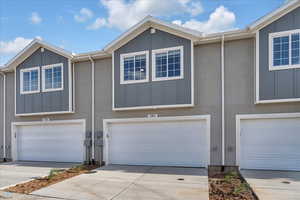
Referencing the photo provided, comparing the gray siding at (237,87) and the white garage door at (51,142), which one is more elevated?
the gray siding at (237,87)

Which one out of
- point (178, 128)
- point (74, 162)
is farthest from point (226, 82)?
point (74, 162)

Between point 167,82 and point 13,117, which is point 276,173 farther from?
point 13,117

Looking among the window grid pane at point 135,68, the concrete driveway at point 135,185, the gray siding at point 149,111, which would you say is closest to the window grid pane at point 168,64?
the window grid pane at point 135,68

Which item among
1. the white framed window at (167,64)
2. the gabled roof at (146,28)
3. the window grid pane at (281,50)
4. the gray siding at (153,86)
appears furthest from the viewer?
the white framed window at (167,64)

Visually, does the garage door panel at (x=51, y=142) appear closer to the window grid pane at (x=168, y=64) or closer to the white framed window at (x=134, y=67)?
the white framed window at (x=134, y=67)

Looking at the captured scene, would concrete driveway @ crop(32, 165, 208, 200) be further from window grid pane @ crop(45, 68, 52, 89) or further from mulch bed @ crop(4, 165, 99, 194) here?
window grid pane @ crop(45, 68, 52, 89)

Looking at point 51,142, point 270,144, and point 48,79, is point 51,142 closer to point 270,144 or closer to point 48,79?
point 48,79

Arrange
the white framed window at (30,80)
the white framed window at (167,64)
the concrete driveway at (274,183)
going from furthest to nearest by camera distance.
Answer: the white framed window at (30,80) → the white framed window at (167,64) → the concrete driveway at (274,183)

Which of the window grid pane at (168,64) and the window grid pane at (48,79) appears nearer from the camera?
the window grid pane at (168,64)

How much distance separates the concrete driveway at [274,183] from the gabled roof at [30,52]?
8.84 m

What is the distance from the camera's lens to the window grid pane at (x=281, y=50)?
6930mm

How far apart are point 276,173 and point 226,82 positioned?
3565 millimetres

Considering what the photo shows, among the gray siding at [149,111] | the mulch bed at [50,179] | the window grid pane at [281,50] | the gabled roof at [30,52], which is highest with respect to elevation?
the gabled roof at [30,52]

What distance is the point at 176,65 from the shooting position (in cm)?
802
